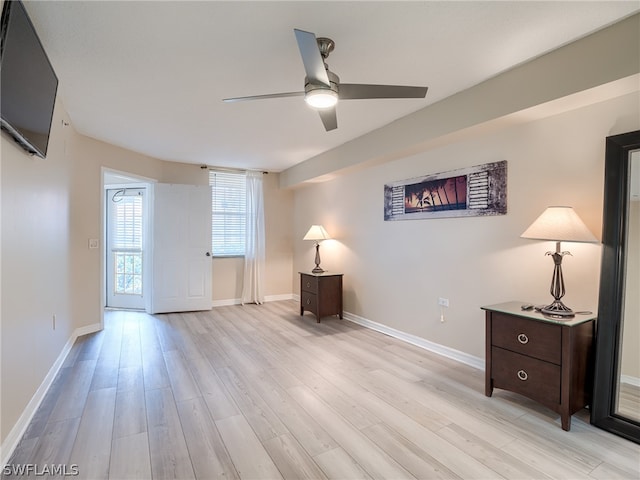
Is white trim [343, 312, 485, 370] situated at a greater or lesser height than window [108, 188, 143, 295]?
lesser

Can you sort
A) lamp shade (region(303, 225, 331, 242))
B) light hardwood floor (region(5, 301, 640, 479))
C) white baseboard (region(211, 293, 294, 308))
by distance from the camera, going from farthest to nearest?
white baseboard (region(211, 293, 294, 308)), lamp shade (region(303, 225, 331, 242)), light hardwood floor (region(5, 301, 640, 479))

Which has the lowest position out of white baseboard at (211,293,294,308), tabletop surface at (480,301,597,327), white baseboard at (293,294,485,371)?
white baseboard at (211,293,294,308)

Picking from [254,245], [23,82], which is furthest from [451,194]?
[254,245]

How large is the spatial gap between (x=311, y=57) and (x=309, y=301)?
3747mm

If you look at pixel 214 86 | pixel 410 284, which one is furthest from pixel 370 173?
pixel 214 86

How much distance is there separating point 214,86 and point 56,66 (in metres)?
1.08

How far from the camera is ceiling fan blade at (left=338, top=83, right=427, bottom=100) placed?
2.06 meters

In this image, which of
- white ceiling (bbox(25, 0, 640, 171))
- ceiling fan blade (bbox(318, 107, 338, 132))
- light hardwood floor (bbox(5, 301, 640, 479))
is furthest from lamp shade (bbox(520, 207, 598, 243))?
ceiling fan blade (bbox(318, 107, 338, 132))

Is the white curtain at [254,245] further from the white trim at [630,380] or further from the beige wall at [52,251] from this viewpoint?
the white trim at [630,380]

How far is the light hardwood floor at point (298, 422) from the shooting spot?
5.82 ft

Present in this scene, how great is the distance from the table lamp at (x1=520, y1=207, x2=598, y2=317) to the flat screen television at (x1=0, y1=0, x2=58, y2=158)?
3141mm

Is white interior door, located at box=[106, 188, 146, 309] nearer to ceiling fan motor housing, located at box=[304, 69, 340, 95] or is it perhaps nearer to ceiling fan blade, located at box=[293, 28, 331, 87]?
ceiling fan motor housing, located at box=[304, 69, 340, 95]

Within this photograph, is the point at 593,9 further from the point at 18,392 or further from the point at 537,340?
the point at 18,392

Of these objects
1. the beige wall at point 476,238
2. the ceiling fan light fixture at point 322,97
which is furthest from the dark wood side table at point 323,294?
the ceiling fan light fixture at point 322,97
